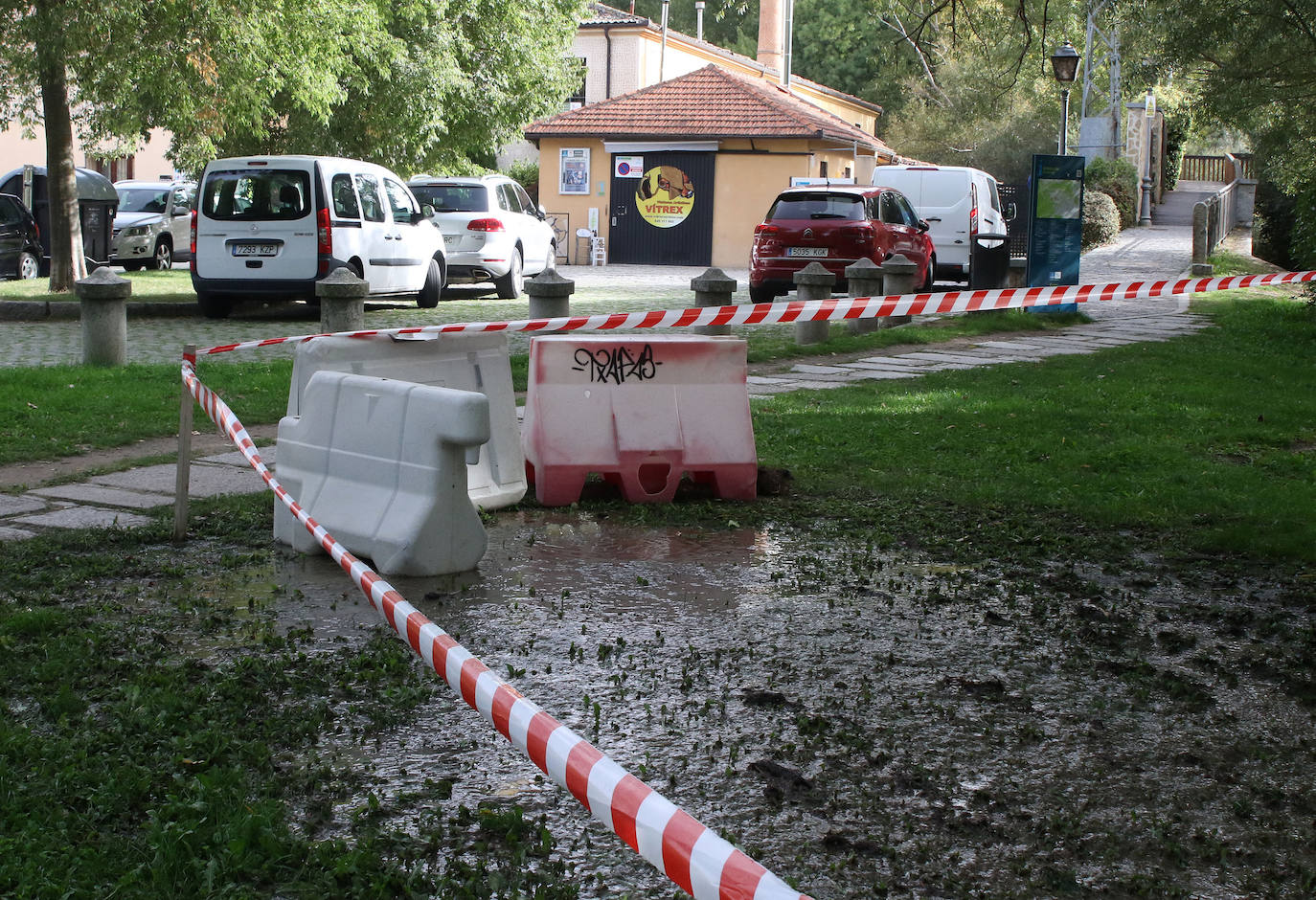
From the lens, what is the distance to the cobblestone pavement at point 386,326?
6.90 meters

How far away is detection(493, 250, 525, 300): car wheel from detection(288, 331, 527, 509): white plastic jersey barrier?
46.2ft

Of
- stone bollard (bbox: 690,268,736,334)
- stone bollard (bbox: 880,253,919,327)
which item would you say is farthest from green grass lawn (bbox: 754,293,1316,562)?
stone bollard (bbox: 880,253,919,327)

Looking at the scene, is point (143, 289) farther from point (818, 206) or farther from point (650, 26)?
point (650, 26)

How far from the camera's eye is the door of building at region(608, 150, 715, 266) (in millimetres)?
36719

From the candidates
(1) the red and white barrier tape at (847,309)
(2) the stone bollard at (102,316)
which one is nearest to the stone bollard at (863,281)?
(1) the red and white barrier tape at (847,309)

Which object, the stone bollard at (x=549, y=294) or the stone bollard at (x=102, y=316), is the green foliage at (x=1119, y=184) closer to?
the stone bollard at (x=549, y=294)

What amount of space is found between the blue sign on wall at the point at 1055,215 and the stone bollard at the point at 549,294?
7120 millimetres

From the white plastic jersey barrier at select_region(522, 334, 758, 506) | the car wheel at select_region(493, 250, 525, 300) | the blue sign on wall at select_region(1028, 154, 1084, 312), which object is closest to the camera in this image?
the white plastic jersey barrier at select_region(522, 334, 758, 506)

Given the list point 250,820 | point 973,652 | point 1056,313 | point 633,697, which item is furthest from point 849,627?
point 1056,313

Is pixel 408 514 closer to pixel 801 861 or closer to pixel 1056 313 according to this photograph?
pixel 801 861

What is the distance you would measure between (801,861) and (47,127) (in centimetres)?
1857

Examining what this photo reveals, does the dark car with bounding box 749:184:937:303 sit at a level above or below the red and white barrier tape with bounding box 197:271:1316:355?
above

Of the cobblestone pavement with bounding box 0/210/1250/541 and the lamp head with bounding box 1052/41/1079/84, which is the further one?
the lamp head with bounding box 1052/41/1079/84

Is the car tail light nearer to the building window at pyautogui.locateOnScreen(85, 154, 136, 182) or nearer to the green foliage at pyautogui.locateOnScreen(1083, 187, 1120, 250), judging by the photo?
the green foliage at pyautogui.locateOnScreen(1083, 187, 1120, 250)
